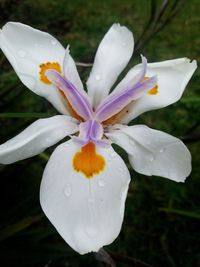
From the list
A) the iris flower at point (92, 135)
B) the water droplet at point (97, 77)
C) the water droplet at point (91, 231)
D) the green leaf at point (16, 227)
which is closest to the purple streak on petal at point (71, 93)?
the iris flower at point (92, 135)

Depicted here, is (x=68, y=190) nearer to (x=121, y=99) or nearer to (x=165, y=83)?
(x=121, y=99)

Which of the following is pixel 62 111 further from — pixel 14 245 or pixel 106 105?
pixel 14 245

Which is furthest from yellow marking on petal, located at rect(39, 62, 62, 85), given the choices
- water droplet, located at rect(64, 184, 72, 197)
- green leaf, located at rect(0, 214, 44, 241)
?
green leaf, located at rect(0, 214, 44, 241)

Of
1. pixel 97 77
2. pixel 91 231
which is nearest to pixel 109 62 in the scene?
pixel 97 77

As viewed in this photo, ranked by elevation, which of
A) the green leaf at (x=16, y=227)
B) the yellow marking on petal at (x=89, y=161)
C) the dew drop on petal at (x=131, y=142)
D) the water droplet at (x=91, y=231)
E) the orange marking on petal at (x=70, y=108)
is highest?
the orange marking on petal at (x=70, y=108)

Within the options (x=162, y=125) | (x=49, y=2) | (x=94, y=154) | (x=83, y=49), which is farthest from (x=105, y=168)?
(x=49, y=2)

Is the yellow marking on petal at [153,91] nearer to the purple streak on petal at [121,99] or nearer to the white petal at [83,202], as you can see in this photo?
the purple streak on petal at [121,99]
